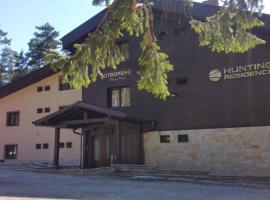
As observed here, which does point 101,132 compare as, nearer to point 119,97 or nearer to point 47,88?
point 119,97

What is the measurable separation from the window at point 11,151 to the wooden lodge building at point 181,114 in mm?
3033

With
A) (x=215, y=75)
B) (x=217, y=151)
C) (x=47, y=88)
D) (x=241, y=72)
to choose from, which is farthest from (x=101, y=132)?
(x=241, y=72)

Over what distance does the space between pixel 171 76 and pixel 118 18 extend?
11.6 metres

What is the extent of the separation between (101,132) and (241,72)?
7958mm

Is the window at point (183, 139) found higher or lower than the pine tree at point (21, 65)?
lower

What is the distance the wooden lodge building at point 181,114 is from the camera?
17.2 meters

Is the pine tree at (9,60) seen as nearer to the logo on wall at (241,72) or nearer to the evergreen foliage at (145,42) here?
the logo on wall at (241,72)

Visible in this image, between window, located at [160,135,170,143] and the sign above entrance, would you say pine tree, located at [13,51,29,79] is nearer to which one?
the sign above entrance

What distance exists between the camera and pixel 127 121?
63.2 feet

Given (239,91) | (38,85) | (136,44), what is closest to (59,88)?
(38,85)

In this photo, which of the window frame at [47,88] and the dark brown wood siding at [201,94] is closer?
the dark brown wood siding at [201,94]

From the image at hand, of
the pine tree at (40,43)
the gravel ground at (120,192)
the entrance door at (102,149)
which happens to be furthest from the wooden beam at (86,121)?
the pine tree at (40,43)

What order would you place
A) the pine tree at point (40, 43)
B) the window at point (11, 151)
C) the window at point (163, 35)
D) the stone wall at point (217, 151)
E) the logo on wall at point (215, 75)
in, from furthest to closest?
the pine tree at point (40, 43)
the window at point (11, 151)
the window at point (163, 35)
the logo on wall at point (215, 75)
the stone wall at point (217, 151)

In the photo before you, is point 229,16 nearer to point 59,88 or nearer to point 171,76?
point 171,76
